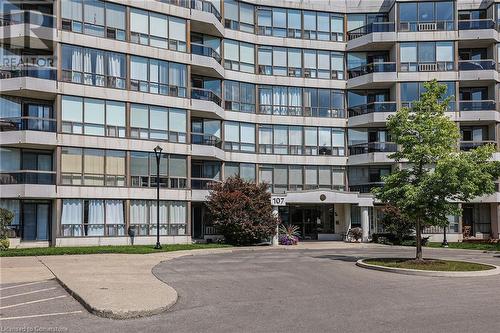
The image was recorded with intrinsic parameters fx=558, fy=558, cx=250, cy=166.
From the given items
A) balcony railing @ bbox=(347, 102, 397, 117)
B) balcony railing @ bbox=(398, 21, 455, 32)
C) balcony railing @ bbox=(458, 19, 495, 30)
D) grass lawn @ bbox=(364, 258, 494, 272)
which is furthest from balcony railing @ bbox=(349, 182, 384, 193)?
grass lawn @ bbox=(364, 258, 494, 272)

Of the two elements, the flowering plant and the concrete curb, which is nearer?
the concrete curb

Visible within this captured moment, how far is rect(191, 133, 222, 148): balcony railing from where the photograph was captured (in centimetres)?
3907

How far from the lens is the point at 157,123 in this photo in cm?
3584

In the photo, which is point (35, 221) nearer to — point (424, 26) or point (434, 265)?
point (434, 265)

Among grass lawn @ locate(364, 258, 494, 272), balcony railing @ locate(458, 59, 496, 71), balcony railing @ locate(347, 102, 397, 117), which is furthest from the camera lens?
balcony railing @ locate(347, 102, 397, 117)

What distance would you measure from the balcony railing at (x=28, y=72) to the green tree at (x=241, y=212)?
1227 centimetres

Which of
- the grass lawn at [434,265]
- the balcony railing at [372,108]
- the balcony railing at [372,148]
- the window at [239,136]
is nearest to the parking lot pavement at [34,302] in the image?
the grass lawn at [434,265]

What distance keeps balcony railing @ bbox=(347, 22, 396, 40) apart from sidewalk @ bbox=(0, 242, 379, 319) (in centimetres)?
2533

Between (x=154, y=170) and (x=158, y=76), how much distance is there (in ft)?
20.2

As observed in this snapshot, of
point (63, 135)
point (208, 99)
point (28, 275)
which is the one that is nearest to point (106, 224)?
point (63, 135)

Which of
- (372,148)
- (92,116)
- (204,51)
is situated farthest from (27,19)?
(372,148)

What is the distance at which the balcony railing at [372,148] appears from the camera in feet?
143

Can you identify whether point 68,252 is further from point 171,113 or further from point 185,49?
point 185,49

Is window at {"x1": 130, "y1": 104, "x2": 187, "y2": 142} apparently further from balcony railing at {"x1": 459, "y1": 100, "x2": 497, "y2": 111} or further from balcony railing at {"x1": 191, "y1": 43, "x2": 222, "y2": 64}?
balcony railing at {"x1": 459, "y1": 100, "x2": 497, "y2": 111}
